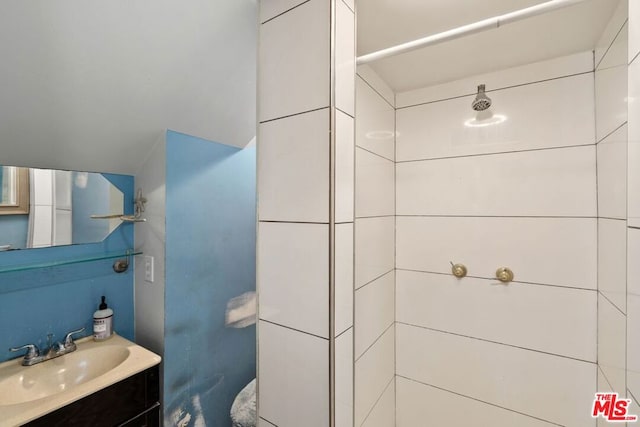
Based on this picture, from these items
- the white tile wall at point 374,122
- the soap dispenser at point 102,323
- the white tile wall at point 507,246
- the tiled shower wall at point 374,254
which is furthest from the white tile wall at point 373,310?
the soap dispenser at point 102,323

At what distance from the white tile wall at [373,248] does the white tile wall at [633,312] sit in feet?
2.31

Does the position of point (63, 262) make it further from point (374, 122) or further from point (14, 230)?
point (374, 122)

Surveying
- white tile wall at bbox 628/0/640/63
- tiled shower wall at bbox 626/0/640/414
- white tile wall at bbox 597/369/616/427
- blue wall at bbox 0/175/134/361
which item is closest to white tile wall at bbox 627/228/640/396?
tiled shower wall at bbox 626/0/640/414

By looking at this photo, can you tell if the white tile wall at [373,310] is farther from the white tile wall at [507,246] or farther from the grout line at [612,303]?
the grout line at [612,303]

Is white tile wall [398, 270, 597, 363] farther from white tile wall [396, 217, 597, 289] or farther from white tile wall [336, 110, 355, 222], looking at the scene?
white tile wall [336, 110, 355, 222]

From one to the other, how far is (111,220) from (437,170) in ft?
5.18

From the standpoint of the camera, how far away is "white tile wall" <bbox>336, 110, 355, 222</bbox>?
705 mm

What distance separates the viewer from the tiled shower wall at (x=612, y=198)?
0.78 m

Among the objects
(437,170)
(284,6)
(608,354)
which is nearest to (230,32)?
(284,6)

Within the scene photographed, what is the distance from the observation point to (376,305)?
1189 millimetres

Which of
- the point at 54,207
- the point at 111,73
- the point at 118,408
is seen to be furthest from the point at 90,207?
the point at 118,408

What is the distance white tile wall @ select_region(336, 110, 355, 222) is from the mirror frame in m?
1.18

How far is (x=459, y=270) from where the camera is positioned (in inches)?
48.7

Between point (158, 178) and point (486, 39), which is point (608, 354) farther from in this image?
point (158, 178)
